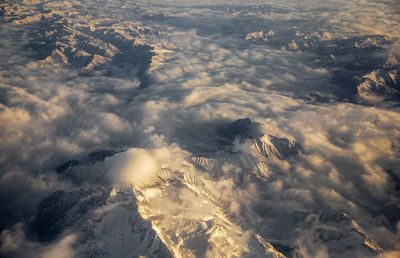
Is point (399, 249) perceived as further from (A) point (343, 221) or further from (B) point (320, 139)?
(B) point (320, 139)

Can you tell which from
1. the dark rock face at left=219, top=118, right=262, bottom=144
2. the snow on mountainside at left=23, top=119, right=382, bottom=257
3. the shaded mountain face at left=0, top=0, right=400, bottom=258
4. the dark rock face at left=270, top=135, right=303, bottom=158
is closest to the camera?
the snow on mountainside at left=23, top=119, right=382, bottom=257

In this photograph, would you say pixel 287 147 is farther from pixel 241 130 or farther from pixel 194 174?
pixel 194 174

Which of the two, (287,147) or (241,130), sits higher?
(287,147)

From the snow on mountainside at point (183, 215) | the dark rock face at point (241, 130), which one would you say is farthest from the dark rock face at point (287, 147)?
the dark rock face at point (241, 130)

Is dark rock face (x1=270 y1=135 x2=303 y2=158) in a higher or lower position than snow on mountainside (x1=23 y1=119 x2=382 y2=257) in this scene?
higher

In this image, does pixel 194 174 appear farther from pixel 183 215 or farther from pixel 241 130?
pixel 241 130

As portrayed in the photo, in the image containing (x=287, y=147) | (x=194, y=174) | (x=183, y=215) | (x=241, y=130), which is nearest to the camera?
(x=183, y=215)

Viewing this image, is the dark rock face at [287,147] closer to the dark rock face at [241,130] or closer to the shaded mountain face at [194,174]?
the shaded mountain face at [194,174]

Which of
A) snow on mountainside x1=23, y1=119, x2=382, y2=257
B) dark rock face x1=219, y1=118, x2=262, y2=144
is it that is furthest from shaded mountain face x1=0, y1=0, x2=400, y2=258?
dark rock face x1=219, y1=118, x2=262, y2=144

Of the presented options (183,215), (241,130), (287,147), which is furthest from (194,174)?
(287,147)

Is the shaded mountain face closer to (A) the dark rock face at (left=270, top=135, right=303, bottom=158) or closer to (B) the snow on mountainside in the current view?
(B) the snow on mountainside

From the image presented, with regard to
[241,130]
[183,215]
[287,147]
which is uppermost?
[287,147]

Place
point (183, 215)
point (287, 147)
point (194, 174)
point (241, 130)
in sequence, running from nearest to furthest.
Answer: point (183, 215) → point (194, 174) → point (287, 147) → point (241, 130)

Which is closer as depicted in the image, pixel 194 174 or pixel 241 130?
pixel 194 174
